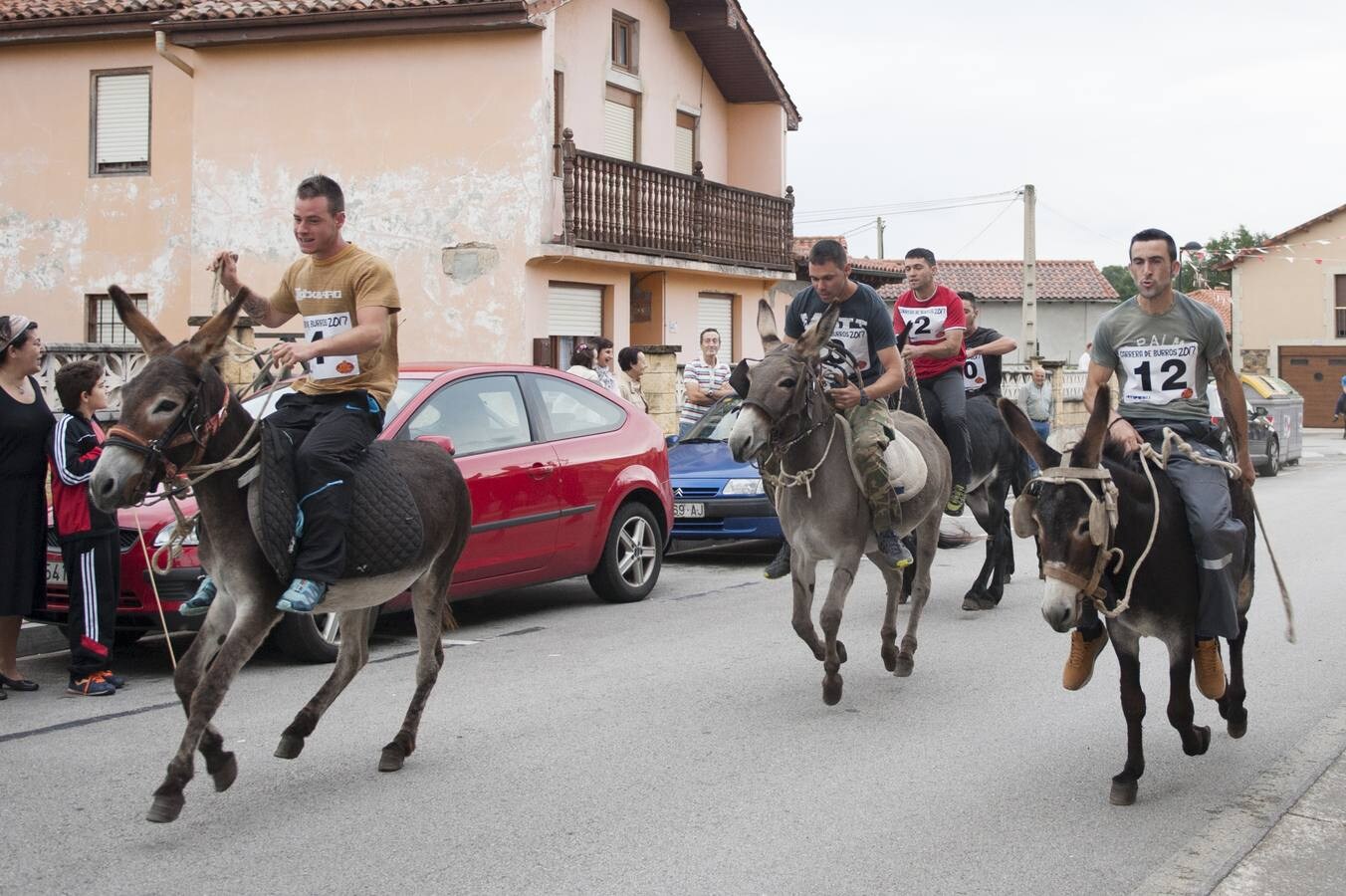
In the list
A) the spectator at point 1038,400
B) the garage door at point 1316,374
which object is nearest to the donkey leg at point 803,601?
the spectator at point 1038,400

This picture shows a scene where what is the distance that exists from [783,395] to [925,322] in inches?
140

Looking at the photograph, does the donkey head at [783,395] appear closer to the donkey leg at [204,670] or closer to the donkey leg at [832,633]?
the donkey leg at [832,633]

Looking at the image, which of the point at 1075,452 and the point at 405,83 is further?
the point at 405,83

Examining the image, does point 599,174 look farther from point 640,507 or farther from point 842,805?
point 842,805

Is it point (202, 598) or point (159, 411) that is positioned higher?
point (159, 411)

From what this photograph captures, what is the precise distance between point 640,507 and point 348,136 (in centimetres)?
1315

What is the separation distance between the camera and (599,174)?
74.6 ft

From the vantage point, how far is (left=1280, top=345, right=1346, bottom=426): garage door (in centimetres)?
4919

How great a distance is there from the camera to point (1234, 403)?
6125 millimetres

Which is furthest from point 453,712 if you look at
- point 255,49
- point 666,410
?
point 255,49

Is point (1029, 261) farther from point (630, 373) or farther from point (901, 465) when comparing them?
point (901, 465)

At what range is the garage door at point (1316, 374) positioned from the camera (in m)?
49.2

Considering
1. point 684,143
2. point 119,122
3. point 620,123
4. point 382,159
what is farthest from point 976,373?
point 119,122

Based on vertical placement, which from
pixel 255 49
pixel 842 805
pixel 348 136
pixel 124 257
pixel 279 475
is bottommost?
pixel 842 805
